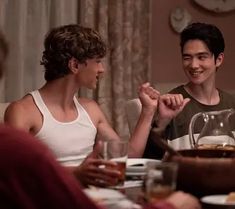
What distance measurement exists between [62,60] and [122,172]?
0.95m

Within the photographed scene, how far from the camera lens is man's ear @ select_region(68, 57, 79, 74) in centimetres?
248

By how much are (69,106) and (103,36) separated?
1.26m

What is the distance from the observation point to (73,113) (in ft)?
8.21

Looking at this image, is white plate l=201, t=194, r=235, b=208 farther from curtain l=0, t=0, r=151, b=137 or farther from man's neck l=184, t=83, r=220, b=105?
curtain l=0, t=0, r=151, b=137

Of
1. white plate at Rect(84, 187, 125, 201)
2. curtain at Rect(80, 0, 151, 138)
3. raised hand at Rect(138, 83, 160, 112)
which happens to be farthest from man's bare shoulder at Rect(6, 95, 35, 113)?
curtain at Rect(80, 0, 151, 138)

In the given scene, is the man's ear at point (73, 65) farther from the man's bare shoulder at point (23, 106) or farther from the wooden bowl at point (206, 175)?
the wooden bowl at point (206, 175)

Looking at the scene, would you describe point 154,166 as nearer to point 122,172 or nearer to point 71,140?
point 122,172

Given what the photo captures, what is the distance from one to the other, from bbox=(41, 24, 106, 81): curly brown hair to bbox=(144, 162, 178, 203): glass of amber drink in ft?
3.77

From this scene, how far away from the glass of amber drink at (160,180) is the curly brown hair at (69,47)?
115 cm

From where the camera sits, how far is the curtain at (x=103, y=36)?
11.4 ft

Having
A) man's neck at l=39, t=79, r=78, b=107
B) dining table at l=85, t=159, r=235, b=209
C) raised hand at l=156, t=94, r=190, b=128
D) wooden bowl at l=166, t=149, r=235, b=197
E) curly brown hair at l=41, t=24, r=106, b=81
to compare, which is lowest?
dining table at l=85, t=159, r=235, b=209

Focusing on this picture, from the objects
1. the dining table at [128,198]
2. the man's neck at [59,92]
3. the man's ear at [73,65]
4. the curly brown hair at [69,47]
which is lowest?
the dining table at [128,198]

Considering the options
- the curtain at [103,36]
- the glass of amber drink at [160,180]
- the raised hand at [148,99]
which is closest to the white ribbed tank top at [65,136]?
the raised hand at [148,99]

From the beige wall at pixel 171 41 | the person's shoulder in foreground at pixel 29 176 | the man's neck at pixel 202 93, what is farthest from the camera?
the beige wall at pixel 171 41
